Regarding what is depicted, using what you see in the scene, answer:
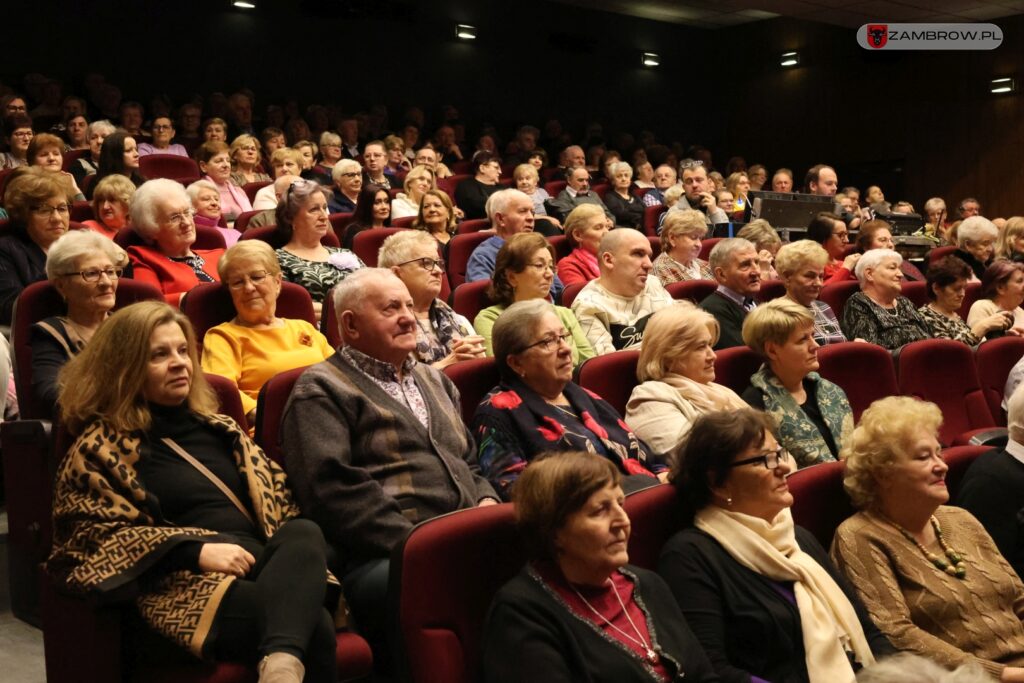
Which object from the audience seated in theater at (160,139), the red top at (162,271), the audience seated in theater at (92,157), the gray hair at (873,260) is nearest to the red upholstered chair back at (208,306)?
the red top at (162,271)

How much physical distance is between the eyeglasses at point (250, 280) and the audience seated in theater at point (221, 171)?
7.89 feet

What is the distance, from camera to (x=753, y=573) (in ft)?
5.91

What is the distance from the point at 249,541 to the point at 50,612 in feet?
1.05

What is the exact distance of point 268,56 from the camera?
8359mm

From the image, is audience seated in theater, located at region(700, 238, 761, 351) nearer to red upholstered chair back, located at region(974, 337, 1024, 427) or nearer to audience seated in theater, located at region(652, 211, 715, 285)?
audience seated in theater, located at region(652, 211, 715, 285)

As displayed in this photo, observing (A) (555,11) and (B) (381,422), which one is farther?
(A) (555,11)

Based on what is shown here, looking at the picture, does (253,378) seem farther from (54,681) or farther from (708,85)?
(708,85)

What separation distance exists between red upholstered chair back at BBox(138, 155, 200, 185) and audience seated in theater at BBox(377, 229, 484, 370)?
2703 millimetres

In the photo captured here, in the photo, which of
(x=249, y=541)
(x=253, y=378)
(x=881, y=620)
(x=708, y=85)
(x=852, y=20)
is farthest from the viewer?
(x=708, y=85)

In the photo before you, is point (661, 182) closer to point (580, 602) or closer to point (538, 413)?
point (538, 413)

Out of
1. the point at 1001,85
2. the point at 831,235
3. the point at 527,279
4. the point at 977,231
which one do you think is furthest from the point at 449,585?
the point at 1001,85

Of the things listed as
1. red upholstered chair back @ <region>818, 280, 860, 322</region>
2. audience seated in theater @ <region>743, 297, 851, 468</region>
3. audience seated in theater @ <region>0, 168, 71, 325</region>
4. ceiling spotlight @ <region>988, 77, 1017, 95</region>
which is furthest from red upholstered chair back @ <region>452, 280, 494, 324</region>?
ceiling spotlight @ <region>988, 77, 1017, 95</region>

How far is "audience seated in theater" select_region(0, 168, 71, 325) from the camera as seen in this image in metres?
2.91

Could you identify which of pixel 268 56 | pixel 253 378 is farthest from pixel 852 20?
pixel 253 378
